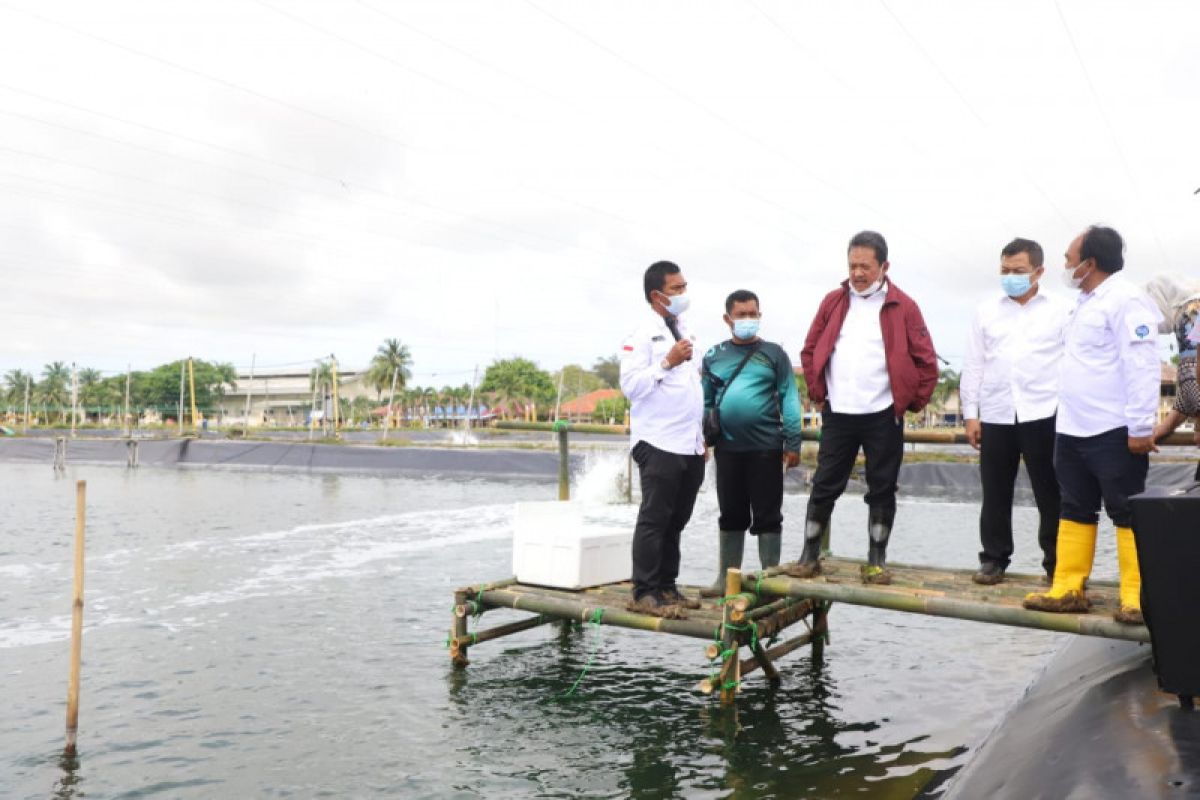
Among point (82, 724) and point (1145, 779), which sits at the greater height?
point (1145, 779)

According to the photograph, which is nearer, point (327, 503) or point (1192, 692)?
point (1192, 692)

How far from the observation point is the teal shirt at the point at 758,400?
6.44m

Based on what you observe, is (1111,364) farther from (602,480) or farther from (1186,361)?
(602,480)

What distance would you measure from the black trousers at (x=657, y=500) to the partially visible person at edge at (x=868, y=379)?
0.86 metres

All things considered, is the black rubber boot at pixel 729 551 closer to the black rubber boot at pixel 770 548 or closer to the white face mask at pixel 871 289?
the black rubber boot at pixel 770 548

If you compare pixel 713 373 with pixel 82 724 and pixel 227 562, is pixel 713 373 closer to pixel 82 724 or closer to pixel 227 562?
pixel 82 724

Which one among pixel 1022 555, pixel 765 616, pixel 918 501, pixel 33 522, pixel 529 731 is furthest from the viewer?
pixel 918 501

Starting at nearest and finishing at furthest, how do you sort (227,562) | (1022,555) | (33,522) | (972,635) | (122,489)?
(972,635)
(227,562)
(1022,555)
(33,522)
(122,489)

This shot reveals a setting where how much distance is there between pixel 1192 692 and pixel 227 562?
515 inches

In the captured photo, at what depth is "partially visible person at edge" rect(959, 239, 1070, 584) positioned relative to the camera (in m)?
5.78

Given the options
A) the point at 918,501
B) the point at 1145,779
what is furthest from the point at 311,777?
the point at 918,501

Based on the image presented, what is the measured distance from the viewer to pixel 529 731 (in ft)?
19.5

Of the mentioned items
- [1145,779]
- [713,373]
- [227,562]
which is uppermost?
[713,373]

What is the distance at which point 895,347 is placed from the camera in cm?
566
